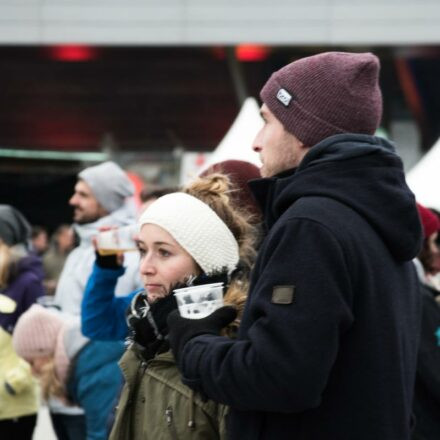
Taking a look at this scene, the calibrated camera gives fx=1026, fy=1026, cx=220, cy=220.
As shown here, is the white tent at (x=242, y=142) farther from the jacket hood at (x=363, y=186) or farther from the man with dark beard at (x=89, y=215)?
the jacket hood at (x=363, y=186)

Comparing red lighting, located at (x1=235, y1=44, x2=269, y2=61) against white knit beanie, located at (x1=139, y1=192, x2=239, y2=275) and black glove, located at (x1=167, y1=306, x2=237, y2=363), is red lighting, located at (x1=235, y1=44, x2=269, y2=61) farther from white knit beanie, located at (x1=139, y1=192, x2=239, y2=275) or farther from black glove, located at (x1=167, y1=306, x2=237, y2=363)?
black glove, located at (x1=167, y1=306, x2=237, y2=363)

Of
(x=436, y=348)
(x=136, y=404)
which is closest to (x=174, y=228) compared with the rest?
(x=136, y=404)

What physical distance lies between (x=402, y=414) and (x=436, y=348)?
1658 mm

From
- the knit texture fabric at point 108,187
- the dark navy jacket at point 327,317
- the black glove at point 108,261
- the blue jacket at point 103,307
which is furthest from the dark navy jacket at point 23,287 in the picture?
the dark navy jacket at point 327,317

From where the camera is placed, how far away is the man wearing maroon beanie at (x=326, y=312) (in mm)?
2346

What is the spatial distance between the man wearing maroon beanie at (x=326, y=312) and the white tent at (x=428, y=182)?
192 inches

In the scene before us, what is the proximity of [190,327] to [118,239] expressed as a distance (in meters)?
1.64

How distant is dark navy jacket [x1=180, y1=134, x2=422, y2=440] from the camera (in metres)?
2.34

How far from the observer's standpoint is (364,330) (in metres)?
2.45

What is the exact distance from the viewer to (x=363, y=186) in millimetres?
2541

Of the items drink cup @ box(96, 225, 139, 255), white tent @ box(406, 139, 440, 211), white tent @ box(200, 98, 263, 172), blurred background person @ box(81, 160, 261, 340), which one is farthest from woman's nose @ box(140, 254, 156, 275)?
white tent @ box(200, 98, 263, 172)

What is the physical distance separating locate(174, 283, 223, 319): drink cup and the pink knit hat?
10.3 feet

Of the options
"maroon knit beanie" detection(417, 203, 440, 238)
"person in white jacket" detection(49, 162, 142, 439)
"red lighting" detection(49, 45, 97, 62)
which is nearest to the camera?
"maroon knit beanie" detection(417, 203, 440, 238)

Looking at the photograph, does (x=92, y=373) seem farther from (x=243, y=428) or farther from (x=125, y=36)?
(x=125, y=36)
